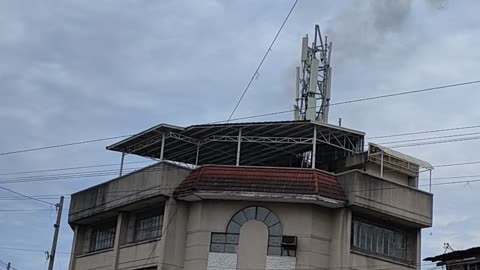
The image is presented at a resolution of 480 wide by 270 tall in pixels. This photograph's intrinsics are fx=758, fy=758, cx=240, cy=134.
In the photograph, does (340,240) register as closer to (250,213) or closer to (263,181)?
(250,213)

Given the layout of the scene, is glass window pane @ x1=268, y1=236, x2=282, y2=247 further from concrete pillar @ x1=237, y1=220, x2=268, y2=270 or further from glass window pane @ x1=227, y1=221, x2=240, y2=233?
glass window pane @ x1=227, y1=221, x2=240, y2=233

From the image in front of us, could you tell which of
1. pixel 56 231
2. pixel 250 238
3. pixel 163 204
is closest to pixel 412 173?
pixel 250 238

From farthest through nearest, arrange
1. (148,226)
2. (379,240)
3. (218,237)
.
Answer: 1. (148,226)
2. (379,240)
3. (218,237)

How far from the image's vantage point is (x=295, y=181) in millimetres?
29359

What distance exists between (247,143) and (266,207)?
435cm

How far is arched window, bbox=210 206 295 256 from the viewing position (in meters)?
29.5

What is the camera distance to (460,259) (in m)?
40.7

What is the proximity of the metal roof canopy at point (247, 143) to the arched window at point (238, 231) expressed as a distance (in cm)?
237

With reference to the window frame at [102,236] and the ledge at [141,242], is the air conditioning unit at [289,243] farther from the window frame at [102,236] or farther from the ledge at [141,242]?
the window frame at [102,236]

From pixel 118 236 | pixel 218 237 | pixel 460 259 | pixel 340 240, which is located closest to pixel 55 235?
pixel 118 236

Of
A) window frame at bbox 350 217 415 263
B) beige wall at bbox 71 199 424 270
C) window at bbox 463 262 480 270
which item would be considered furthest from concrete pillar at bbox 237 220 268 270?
window at bbox 463 262 480 270

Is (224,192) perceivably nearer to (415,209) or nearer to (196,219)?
(196,219)

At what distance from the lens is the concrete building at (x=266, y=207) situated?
29344 mm

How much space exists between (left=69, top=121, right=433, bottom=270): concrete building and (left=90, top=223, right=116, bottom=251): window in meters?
0.23
